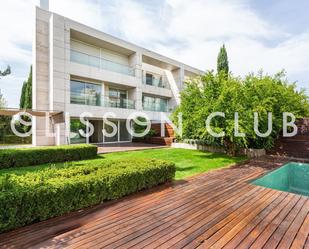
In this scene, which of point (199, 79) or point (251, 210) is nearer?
point (251, 210)

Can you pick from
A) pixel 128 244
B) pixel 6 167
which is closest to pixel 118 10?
pixel 6 167

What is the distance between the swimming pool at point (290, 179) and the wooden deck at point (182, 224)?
2.20 metres

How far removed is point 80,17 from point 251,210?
17961 mm

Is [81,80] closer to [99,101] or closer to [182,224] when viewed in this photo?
[99,101]

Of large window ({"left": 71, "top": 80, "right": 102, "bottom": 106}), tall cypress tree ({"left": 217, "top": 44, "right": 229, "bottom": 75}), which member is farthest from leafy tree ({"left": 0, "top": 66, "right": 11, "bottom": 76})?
tall cypress tree ({"left": 217, "top": 44, "right": 229, "bottom": 75})

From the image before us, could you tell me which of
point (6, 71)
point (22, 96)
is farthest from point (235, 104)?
point (22, 96)

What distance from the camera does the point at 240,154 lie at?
1235 centimetres

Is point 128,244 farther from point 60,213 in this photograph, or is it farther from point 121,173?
point 121,173

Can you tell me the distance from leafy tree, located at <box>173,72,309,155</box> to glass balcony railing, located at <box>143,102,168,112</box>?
29.0 feet

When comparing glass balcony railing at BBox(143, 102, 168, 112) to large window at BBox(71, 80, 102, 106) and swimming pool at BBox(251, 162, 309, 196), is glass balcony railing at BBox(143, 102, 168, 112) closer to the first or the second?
large window at BBox(71, 80, 102, 106)

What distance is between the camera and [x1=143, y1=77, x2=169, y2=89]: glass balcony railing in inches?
821

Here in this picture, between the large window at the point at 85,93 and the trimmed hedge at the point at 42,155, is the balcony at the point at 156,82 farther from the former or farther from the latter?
the trimmed hedge at the point at 42,155

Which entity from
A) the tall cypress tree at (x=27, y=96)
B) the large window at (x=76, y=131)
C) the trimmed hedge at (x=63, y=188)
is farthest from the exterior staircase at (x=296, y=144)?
the tall cypress tree at (x=27, y=96)

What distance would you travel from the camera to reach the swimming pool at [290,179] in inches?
299
